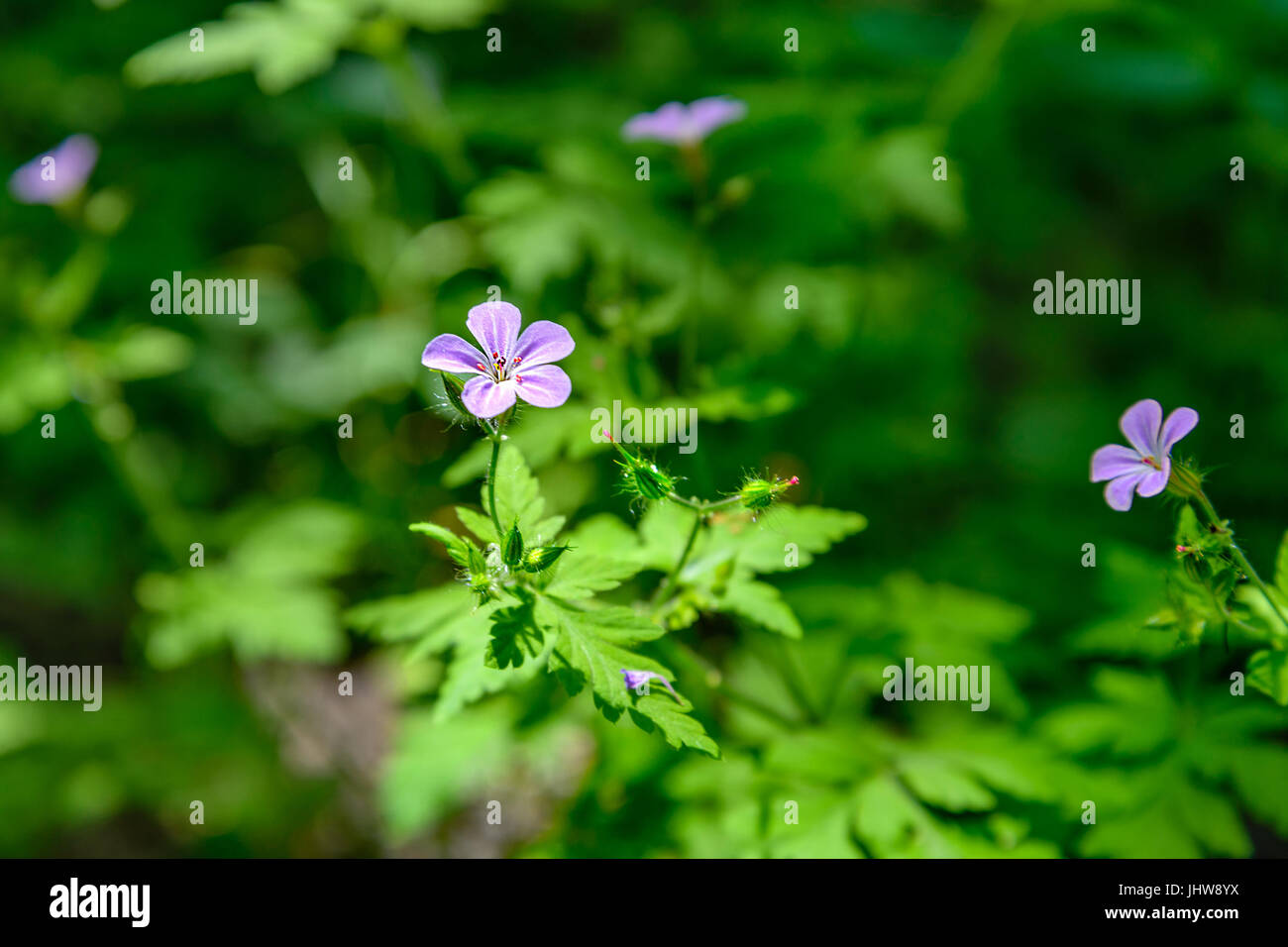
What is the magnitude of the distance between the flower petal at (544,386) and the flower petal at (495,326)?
6 cm

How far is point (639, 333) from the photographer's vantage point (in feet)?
8.74

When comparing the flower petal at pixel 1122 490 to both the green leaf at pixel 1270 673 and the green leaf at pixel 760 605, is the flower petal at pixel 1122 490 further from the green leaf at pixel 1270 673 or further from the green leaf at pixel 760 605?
the green leaf at pixel 760 605

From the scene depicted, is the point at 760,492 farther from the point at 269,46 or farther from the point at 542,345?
the point at 269,46

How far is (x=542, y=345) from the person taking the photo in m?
1.95

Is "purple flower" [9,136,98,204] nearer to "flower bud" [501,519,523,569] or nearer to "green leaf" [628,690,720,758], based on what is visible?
"flower bud" [501,519,523,569]

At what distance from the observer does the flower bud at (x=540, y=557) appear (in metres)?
1.87

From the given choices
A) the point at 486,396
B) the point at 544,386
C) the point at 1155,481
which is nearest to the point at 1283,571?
the point at 1155,481

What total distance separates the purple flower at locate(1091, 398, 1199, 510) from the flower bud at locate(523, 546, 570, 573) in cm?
113

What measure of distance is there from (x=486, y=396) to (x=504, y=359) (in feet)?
0.42

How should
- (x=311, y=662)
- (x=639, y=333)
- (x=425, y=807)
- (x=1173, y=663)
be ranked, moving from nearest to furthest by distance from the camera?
(x=639, y=333) < (x=425, y=807) < (x=1173, y=663) < (x=311, y=662)

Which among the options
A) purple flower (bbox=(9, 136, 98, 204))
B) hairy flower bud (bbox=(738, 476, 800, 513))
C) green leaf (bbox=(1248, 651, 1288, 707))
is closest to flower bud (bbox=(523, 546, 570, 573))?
hairy flower bud (bbox=(738, 476, 800, 513))
